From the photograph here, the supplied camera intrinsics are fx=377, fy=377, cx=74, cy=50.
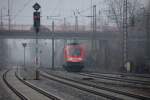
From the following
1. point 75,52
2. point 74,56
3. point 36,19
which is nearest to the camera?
point 36,19

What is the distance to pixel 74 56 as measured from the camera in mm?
43938

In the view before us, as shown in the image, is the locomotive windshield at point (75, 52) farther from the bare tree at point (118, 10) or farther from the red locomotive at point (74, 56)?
the bare tree at point (118, 10)

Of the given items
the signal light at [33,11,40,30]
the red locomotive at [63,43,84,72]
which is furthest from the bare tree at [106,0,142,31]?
the signal light at [33,11,40,30]

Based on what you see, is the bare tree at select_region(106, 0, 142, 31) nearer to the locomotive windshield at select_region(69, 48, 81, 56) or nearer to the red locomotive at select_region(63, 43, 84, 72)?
the red locomotive at select_region(63, 43, 84, 72)

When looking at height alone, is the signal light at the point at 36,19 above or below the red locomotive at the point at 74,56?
above

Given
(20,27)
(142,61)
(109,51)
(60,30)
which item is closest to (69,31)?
(60,30)

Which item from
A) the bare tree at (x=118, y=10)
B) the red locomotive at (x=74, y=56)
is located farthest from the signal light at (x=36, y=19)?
the bare tree at (x=118, y=10)

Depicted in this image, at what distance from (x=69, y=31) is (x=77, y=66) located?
25605 millimetres

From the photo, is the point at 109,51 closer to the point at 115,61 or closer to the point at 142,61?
the point at 115,61

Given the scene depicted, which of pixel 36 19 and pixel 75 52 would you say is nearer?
pixel 36 19

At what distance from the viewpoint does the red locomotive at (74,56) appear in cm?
4378

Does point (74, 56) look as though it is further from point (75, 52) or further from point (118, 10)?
point (118, 10)

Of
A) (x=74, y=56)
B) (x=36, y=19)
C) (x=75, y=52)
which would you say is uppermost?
(x=36, y=19)

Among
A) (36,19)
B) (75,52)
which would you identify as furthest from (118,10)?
(36,19)
